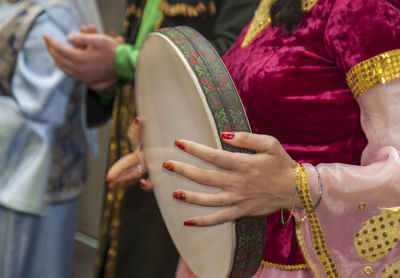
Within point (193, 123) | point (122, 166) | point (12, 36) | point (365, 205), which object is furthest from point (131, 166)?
point (12, 36)

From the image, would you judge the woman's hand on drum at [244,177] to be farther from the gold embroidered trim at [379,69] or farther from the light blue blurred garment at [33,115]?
the light blue blurred garment at [33,115]

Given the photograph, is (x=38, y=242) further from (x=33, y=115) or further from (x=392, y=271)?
(x=392, y=271)

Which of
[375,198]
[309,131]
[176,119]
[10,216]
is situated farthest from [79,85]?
[375,198]

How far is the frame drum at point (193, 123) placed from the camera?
1.70ft

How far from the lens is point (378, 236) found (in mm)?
544

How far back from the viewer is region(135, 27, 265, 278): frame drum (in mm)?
520

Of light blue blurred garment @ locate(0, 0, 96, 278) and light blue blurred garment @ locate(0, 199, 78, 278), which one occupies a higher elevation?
light blue blurred garment @ locate(0, 0, 96, 278)

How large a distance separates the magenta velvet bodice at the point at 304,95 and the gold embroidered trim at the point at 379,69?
17 millimetres

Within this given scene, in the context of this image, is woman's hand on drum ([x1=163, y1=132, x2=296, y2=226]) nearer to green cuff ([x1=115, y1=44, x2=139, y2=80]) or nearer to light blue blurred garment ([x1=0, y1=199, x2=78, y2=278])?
green cuff ([x1=115, y1=44, x2=139, y2=80])

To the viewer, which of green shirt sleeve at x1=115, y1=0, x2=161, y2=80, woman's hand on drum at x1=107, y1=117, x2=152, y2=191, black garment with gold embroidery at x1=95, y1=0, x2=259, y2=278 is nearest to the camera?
woman's hand on drum at x1=107, y1=117, x2=152, y2=191

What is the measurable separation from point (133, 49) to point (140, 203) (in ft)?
1.21

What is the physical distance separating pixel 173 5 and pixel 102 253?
65 centimetres

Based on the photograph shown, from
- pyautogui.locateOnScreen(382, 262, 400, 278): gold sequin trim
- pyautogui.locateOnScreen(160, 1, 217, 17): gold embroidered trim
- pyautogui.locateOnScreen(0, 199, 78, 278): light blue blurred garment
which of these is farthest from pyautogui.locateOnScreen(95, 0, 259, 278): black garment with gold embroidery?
pyautogui.locateOnScreen(382, 262, 400, 278): gold sequin trim

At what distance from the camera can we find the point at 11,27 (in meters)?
1.15
